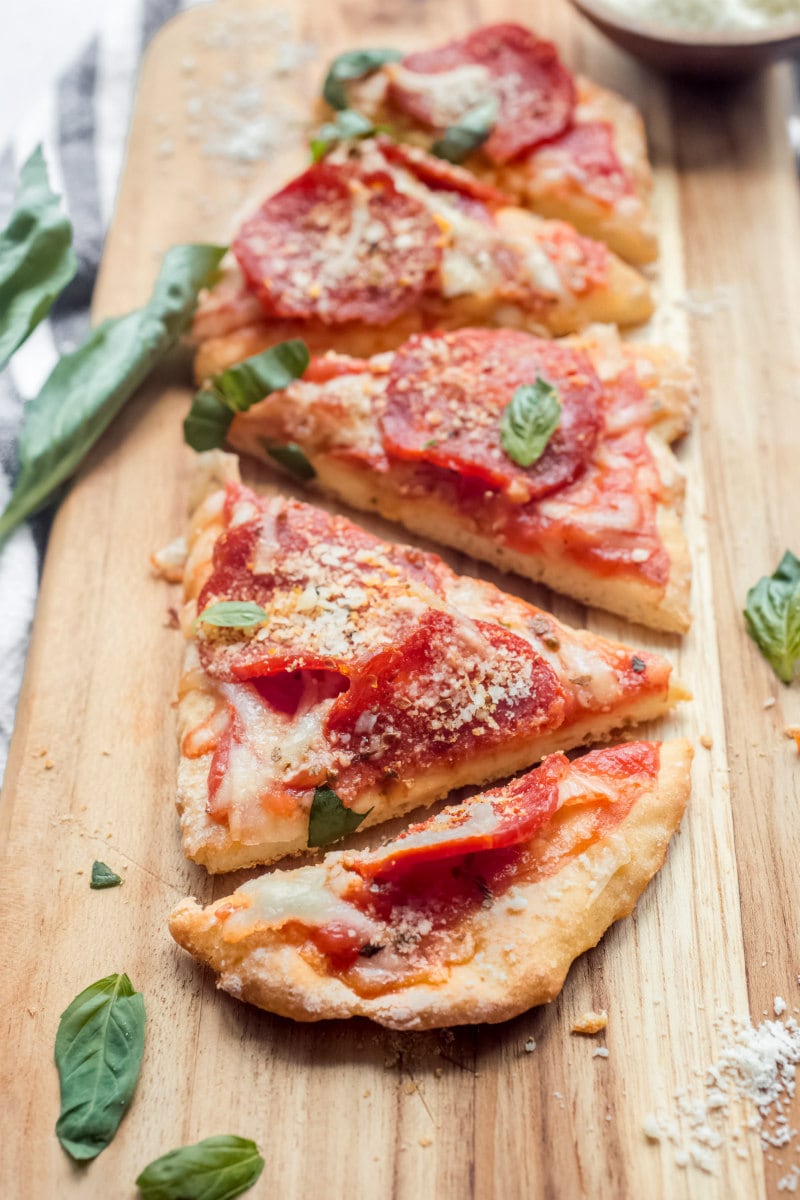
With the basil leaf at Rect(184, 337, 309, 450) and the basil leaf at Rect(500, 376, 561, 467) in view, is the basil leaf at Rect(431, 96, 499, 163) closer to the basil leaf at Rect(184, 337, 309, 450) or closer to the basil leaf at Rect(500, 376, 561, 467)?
the basil leaf at Rect(184, 337, 309, 450)

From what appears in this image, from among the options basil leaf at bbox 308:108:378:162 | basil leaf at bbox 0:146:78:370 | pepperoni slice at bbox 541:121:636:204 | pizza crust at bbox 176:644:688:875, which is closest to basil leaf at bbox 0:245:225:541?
basil leaf at bbox 0:146:78:370

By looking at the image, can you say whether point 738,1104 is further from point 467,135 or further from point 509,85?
point 509,85

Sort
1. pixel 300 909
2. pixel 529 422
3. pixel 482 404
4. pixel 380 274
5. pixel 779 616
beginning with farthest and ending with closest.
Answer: pixel 380 274, pixel 482 404, pixel 529 422, pixel 779 616, pixel 300 909

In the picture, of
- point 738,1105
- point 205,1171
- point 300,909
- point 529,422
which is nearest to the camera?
point 205,1171

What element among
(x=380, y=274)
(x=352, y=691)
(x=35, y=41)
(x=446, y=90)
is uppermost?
(x=35, y=41)

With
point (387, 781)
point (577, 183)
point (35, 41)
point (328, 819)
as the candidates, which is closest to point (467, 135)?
point (577, 183)

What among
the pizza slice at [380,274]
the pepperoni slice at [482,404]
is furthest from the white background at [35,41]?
the pepperoni slice at [482,404]
